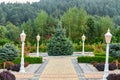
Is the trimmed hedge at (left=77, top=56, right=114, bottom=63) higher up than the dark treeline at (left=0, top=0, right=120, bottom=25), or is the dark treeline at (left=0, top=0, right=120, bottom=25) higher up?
the dark treeline at (left=0, top=0, right=120, bottom=25)

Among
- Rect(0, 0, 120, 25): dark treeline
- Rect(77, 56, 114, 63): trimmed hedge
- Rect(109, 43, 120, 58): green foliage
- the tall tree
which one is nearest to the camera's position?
Rect(77, 56, 114, 63): trimmed hedge

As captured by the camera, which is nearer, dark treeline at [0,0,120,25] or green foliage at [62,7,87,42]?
green foliage at [62,7,87,42]

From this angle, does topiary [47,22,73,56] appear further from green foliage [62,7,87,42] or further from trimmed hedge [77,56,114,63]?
green foliage [62,7,87,42]

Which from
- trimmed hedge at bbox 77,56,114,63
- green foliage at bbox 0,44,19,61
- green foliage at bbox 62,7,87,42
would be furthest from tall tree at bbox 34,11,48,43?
green foliage at bbox 0,44,19,61

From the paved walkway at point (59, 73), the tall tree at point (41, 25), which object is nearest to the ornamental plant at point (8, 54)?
the paved walkway at point (59, 73)

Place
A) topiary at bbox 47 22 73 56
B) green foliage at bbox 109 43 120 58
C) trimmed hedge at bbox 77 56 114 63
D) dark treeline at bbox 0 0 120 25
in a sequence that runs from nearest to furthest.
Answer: trimmed hedge at bbox 77 56 114 63, green foliage at bbox 109 43 120 58, topiary at bbox 47 22 73 56, dark treeline at bbox 0 0 120 25

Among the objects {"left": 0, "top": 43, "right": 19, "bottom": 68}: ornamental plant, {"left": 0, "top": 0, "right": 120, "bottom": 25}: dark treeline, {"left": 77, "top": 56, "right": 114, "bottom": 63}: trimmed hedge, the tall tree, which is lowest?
{"left": 77, "top": 56, "right": 114, "bottom": 63}: trimmed hedge

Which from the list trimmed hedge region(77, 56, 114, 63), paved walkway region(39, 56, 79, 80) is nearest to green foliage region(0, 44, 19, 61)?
paved walkway region(39, 56, 79, 80)

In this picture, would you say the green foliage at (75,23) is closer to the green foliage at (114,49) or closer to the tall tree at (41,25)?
the tall tree at (41,25)

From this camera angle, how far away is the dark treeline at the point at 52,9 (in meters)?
95.2

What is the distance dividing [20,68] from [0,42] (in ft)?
89.6

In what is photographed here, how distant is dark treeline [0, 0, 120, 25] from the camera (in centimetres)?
9519

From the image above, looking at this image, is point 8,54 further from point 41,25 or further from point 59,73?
point 41,25

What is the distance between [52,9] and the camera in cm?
11281
